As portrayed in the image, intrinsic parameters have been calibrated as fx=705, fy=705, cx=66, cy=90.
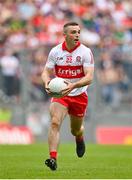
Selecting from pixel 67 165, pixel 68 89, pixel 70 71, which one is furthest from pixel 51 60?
pixel 67 165

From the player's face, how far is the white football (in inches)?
29.9

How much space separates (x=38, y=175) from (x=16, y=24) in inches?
571

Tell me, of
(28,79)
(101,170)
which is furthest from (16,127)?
(101,170)

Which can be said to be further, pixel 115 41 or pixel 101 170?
pixel 115 41

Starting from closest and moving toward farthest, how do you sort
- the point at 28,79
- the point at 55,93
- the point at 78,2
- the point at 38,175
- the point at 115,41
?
the point at 38,175 < the point at 55,93 < the point at 28,79 < the point at 115,41 < the point at 78,2

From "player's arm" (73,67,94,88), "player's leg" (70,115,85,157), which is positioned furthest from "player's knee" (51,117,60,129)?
"player's leg" (70,115,85,157)

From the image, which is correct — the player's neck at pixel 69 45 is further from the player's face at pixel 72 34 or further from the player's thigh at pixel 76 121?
the player's thigh at pixel 76 121

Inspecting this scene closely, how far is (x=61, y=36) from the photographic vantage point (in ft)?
76.8

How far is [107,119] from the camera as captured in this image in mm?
22859

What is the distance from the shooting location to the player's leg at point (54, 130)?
414 inches

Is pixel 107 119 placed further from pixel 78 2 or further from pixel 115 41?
pixel 78 2

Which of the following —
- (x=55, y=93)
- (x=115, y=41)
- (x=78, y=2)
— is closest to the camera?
(x=55, y=93)

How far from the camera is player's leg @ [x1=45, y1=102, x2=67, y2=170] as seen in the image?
1052 centimetres

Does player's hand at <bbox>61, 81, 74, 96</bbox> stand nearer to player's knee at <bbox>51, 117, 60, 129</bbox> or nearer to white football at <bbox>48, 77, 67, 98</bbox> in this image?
white football at <bbox>48, 77, 67, 98</bbox>
